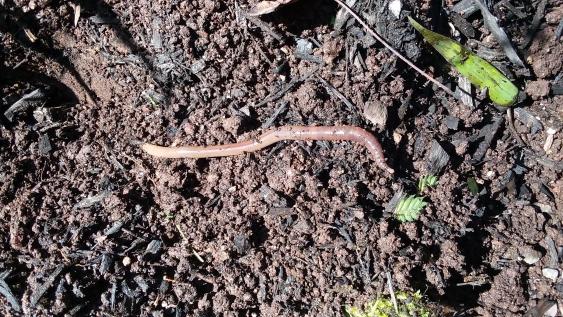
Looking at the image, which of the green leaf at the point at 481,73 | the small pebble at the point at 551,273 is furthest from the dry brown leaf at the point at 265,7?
the small pebble at the point at 551,273

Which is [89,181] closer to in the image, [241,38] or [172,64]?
[172,64]

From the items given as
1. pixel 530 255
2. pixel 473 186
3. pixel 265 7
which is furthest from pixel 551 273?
pixel 265 7

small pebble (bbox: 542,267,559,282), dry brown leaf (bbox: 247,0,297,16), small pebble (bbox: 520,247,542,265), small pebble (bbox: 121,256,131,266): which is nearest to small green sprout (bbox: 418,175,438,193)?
small pebble (bbox: 520,247,542,265)

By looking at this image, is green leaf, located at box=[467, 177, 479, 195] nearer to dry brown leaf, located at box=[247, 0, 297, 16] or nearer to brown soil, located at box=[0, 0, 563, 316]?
brown soil, located at box=[0, 0, 563, 316]

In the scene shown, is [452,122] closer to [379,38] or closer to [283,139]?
[379,38]

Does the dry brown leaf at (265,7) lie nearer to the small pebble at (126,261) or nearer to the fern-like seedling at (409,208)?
the fern-like seedling at (409,208)

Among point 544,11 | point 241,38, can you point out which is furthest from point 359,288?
point 544,11
